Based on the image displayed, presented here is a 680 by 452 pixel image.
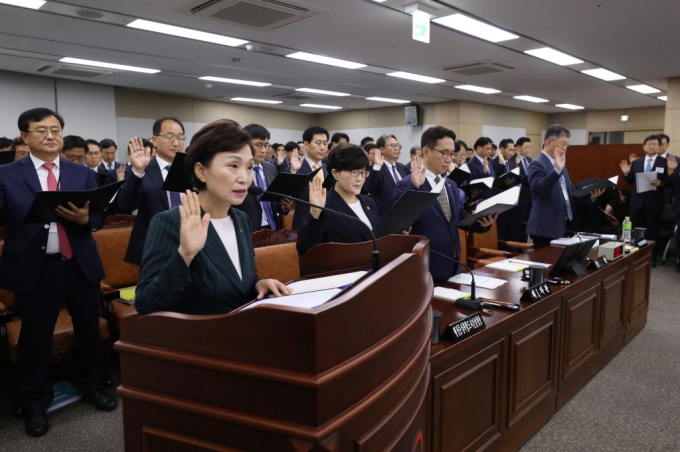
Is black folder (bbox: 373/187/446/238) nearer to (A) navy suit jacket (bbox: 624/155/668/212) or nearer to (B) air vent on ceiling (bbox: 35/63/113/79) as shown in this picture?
(A) navy suit jacket (bbox: 624/155/668/212)

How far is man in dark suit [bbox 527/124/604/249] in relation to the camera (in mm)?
4012

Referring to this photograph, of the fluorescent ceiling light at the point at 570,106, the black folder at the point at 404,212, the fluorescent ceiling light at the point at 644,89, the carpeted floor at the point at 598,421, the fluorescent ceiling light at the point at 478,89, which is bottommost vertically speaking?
the carpeted floor at the point at 598,421

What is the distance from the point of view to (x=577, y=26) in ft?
17.4

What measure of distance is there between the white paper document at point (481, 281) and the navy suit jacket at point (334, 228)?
533 millimetres

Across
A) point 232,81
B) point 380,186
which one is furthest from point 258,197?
point 232,81

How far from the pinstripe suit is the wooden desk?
2.35ft

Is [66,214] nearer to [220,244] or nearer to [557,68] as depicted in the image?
[220,244]

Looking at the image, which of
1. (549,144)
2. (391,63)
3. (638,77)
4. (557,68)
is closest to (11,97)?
(391,63)

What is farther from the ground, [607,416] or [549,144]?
[549,144]

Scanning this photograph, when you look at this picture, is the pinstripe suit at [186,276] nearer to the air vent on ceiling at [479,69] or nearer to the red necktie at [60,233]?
the red necktie at [60,233]

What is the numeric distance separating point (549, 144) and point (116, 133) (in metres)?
8.07

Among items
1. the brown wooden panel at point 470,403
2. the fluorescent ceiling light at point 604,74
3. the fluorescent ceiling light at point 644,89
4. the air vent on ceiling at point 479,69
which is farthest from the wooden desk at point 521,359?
the fluorescent ceiling light at point 644,89

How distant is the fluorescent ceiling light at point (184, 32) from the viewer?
5.17 meters

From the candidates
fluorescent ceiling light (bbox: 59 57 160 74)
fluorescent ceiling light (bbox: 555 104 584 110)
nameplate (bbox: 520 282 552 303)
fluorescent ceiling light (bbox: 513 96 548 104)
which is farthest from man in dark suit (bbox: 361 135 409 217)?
fluorescent ceiling light (bbox: 555 104 584 110)
